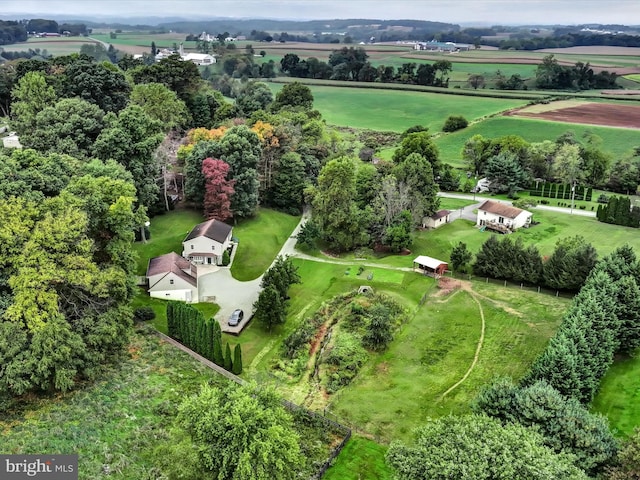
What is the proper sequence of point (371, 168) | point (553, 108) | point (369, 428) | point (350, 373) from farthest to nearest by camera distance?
point (553, 108) → point (371, 168) → point (350, 373) → point (369, 428)

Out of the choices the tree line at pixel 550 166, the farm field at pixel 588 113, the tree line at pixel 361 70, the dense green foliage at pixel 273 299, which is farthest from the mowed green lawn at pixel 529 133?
the dense green foliage at pixel 273 299

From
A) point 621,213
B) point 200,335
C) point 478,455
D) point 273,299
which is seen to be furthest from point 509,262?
point 478,455

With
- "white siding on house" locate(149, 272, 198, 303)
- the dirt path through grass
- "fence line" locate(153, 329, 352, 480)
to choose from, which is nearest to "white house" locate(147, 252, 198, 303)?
"white siding on house" locate(149, 272, 198, 303)

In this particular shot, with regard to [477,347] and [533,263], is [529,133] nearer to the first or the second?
[533,263]

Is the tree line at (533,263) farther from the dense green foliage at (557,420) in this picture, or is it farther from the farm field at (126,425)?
the farm field at (126,425)


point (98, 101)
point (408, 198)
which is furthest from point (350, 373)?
point (98, 101)

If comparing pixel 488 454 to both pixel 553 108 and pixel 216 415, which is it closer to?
pixel 216 415
